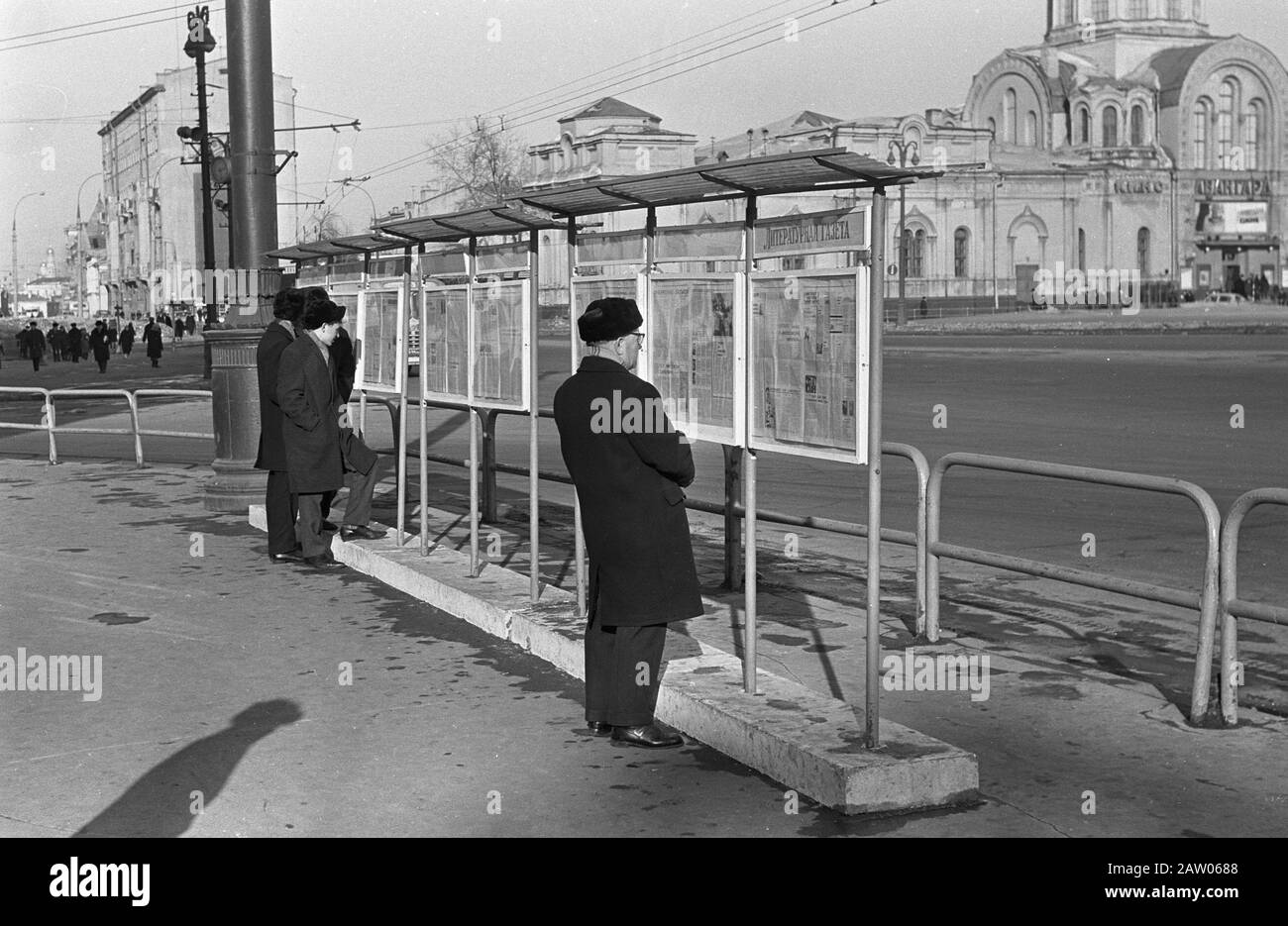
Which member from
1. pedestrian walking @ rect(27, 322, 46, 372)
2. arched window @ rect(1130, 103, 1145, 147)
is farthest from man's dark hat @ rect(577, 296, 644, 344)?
arched window @ rect(1130, 103, 1145, 147)

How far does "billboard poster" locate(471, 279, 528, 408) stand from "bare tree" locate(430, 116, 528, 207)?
66.7 m

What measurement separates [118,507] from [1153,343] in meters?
39.4

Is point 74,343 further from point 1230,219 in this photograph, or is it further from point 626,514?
point 1230,219

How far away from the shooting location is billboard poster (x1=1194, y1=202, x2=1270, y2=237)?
109375 millimetres

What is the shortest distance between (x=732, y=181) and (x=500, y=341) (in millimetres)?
3156

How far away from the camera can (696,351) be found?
24.2ft

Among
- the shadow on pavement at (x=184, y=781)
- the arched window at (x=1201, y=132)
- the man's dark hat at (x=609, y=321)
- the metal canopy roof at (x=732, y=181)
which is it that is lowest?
the shadow on pavement at (x=184, y=781)

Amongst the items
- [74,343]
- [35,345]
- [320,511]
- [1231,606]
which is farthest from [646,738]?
[74,343]

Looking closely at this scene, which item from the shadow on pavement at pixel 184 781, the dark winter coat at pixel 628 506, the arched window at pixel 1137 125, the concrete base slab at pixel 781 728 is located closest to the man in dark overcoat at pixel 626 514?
the dark winter coat at pixel 628 506

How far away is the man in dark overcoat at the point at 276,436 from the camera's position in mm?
11023

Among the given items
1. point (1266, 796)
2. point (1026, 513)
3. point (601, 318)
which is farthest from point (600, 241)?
point (1026, 513)

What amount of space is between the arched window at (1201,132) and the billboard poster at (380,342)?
108794 millimetres

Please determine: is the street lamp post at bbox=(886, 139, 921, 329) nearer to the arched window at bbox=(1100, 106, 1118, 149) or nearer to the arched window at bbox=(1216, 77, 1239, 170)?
the arched window at bbox=(1100, 106, 1118, 149)

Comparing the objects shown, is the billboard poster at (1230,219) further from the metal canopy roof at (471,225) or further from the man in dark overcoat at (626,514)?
the man in dark overcoat at (626,514)
